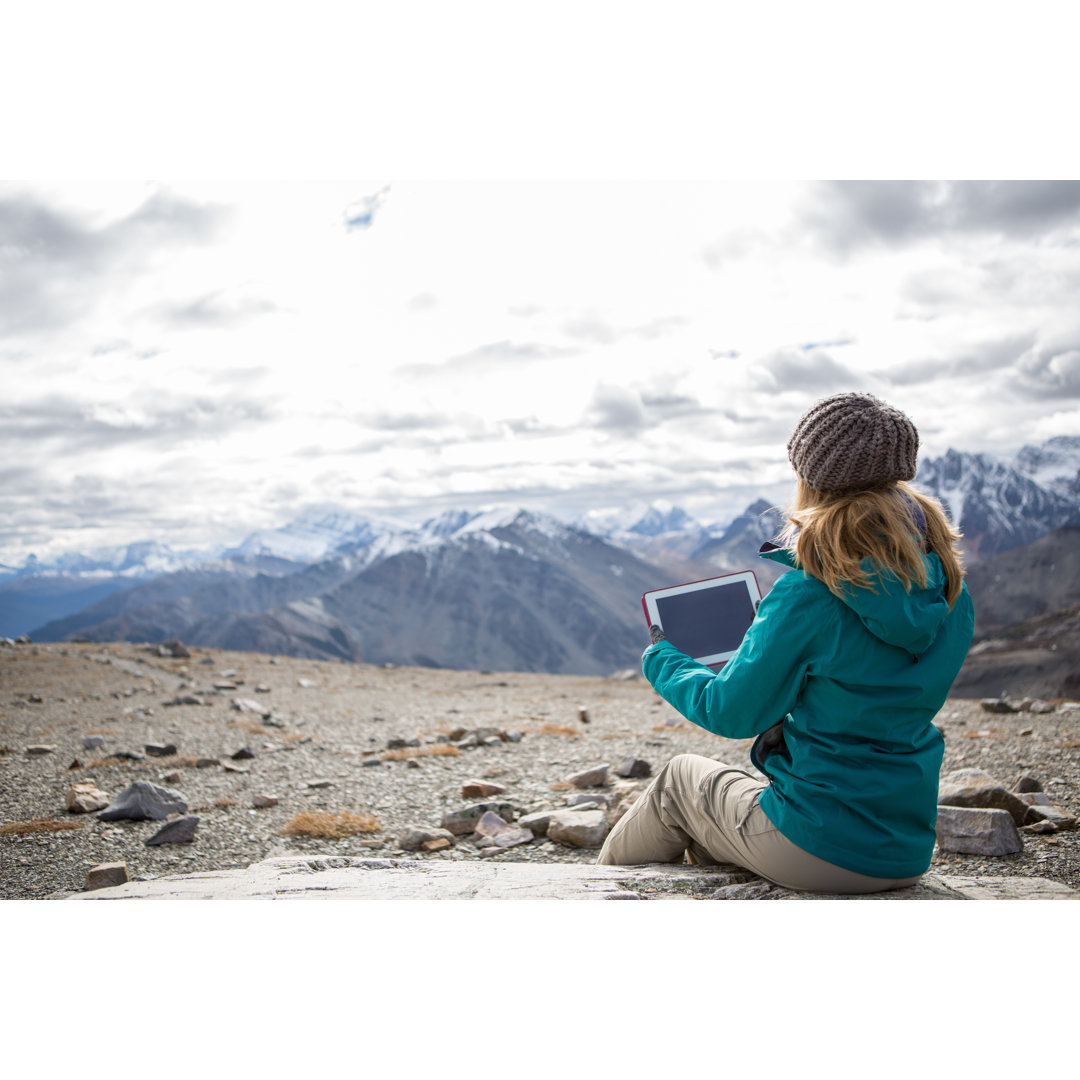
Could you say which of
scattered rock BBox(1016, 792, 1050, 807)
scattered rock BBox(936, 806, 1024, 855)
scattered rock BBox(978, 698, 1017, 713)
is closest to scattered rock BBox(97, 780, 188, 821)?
scattered rock BBox(936, 806, 1024, 855)

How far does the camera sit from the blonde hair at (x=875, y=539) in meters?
3.36

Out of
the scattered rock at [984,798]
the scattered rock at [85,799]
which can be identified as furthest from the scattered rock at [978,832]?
the scattered rock at [85,799]

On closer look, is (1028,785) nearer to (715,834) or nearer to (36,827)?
(715,834)

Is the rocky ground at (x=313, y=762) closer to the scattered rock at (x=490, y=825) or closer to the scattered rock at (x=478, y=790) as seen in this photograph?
the scattered rock at (x=478, y=790)

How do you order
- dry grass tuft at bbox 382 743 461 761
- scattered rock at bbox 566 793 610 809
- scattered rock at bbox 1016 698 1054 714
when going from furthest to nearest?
scattered rock at bbox 1016 698 1054 714 < dry grass tuft at bbox 382 743 461 761 < scattered rock at bbox 566 793 610 809

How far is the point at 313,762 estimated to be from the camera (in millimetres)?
10984

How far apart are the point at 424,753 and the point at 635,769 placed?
368 centimetres

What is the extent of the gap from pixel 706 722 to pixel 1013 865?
3388 millimetres

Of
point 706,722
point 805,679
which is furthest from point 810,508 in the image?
point 706,722

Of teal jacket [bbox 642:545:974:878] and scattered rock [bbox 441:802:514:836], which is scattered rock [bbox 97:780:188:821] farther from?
teal jacket [bbox 642:545:974:878]

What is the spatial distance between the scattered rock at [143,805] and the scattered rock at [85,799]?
0.76 ft

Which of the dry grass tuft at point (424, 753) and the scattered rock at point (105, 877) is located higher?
the scattered rock at point (105, 877)

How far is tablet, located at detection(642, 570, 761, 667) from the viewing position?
4.45 meters

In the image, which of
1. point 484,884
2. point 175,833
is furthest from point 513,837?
point 175,833
